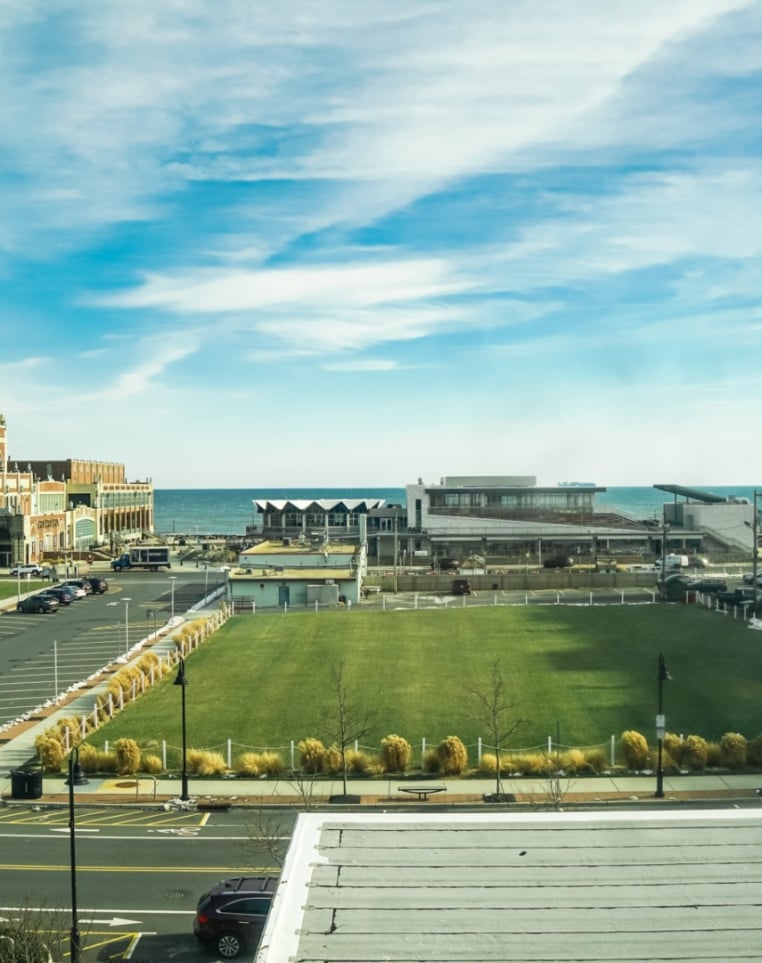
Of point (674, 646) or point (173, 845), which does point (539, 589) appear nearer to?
point (674, 646)

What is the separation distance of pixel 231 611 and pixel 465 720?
32214 mm

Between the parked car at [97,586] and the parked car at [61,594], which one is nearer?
the parked car at [61,594]

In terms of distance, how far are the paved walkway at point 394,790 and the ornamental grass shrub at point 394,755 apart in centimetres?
64

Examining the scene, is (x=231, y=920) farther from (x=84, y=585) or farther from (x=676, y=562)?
A: (x=676, y=562)

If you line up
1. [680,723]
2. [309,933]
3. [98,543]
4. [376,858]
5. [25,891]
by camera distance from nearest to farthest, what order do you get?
[309,933], [376,858], [25,891], [680,723], [98,543]

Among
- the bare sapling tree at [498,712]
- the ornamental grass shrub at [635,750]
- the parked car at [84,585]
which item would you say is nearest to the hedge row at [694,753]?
the ornamental grass shrub at [635,750]

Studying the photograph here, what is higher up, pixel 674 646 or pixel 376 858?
pixel 376 858

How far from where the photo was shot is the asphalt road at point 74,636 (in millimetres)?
44219

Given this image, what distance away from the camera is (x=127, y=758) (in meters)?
31.2

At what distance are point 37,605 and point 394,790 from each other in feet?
147

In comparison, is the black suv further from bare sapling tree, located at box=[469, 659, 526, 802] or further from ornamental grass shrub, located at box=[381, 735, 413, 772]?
bare sapling tree, located at box=[469, 659, 526, 802]

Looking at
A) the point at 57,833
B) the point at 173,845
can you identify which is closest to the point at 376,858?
the point at 173,845

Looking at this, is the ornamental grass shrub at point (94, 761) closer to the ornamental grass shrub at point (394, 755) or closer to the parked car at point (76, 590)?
the ornamental grass shrub at point (394, 755)

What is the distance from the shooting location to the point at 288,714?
37.6 m
